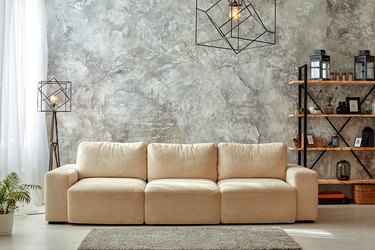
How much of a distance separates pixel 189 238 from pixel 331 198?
2856 mm

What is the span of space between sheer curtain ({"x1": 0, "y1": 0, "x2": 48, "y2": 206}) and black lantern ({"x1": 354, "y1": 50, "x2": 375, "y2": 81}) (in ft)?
13.5

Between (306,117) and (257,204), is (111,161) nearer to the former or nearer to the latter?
(257,204)

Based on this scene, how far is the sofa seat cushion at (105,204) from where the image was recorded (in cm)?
610

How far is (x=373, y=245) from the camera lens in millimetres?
5223

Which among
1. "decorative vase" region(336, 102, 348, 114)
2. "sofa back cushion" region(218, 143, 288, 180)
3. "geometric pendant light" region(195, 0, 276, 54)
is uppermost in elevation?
"geometric pendant light" region(195, 0, 276, 54)

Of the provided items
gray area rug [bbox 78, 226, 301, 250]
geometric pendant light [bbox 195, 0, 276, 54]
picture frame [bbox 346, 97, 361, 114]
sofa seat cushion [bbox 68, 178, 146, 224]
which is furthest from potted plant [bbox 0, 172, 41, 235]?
picture frame [bbox 346, 97, 361, 114]

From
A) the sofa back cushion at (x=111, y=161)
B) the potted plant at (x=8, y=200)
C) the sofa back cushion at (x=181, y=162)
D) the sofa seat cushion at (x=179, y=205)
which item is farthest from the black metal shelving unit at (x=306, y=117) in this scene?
the potted plant at (x=8, y=200)

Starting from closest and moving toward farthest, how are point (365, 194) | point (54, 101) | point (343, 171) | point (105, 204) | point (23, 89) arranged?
point (105, 204) → point (23, 89) → point (54, 101) → point (365, 194) → point (343, 171)

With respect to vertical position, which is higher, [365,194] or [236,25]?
[236,25]

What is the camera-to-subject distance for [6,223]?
220 inches

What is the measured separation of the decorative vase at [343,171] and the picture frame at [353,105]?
2.24 ft

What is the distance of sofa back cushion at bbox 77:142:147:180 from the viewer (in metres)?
6.78

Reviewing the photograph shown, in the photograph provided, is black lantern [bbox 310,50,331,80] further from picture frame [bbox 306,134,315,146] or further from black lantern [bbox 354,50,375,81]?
picture frame [bbox 306,134,315,146]

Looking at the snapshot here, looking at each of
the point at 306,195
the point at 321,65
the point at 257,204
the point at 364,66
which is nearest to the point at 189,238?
the point at 257,204
